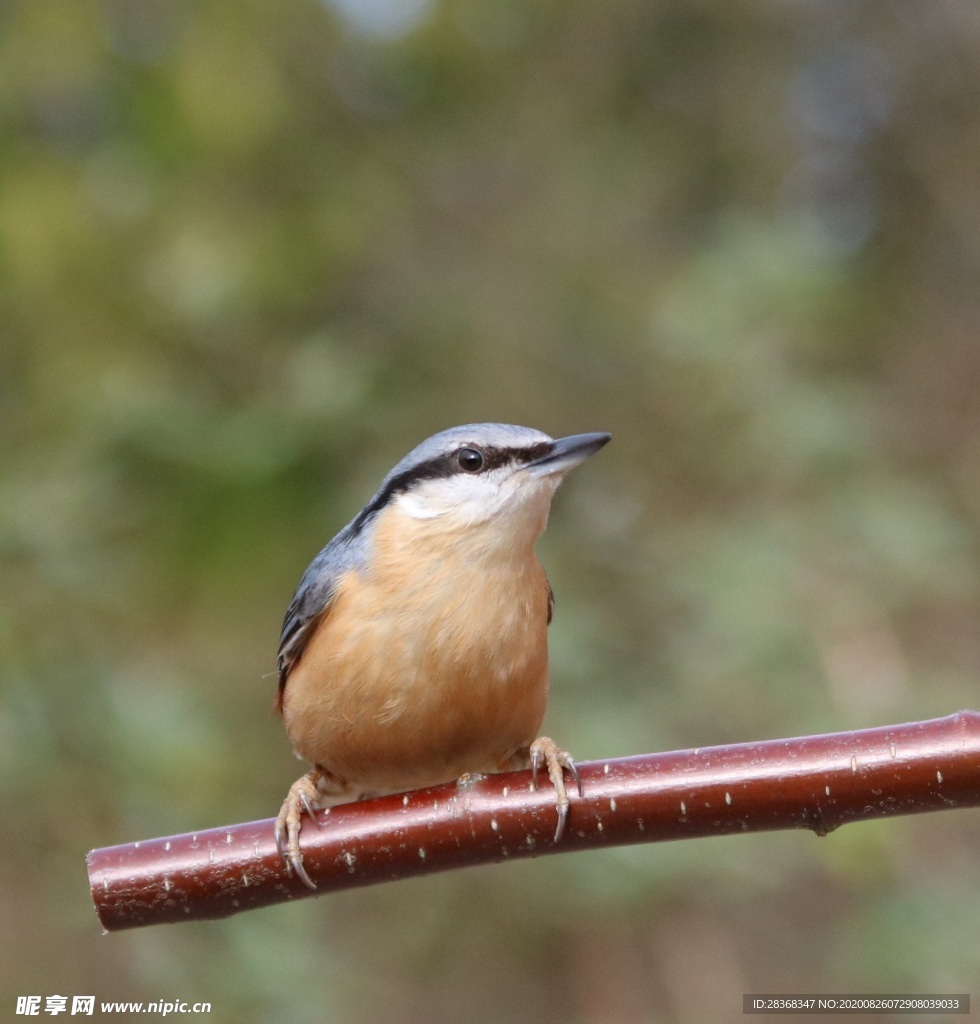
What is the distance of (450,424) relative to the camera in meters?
4.77

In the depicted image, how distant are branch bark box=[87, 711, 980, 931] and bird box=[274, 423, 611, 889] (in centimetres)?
9

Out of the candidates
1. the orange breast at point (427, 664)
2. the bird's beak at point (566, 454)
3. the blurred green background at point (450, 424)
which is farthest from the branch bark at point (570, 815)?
the blurred green background at point (450, 424)

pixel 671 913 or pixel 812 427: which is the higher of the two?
pixel 812 427

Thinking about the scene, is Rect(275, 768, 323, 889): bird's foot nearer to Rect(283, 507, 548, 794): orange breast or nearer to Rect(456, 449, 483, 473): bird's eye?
Rect(283, 507, 548, 794): orange breast

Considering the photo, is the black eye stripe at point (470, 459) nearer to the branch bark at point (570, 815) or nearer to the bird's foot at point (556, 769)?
the bird's foot at point (556, 769)

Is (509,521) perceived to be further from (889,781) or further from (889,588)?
(889,588)

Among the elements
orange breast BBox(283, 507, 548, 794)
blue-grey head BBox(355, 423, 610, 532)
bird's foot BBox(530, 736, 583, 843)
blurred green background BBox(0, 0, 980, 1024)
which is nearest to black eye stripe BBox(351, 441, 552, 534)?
blue-grey head BBox(355, 423, 610, 532)

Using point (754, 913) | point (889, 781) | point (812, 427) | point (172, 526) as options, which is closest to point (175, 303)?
point (172, 526)

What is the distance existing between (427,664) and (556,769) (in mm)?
379

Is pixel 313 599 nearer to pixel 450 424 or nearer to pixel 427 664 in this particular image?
pixel 427 664

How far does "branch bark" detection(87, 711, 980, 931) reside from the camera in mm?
2098

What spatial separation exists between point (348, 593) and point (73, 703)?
1192 millimetres

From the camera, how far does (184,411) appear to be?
3920 mm

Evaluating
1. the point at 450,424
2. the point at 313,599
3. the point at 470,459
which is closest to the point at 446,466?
the point at 470,459
